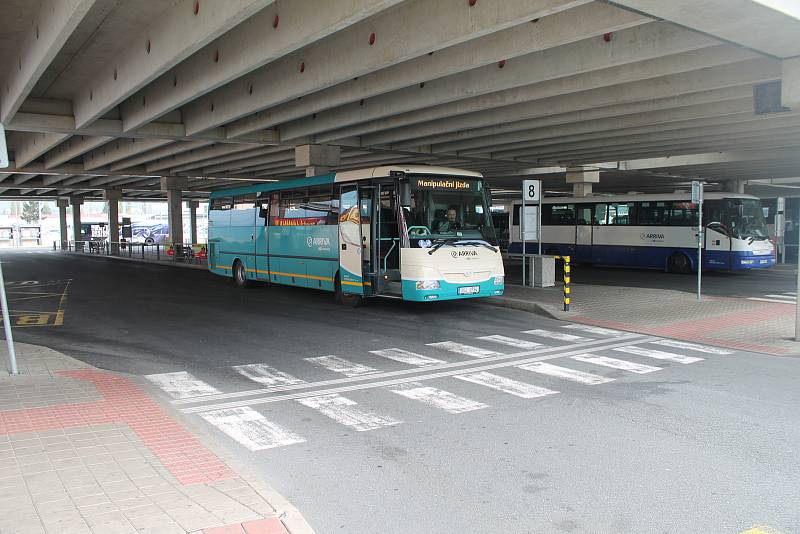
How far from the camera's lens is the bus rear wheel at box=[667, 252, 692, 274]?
26688 mm

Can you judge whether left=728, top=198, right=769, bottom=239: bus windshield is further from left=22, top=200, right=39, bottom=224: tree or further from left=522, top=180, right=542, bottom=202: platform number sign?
left=22, top=200, right=39, bottom=224: tree

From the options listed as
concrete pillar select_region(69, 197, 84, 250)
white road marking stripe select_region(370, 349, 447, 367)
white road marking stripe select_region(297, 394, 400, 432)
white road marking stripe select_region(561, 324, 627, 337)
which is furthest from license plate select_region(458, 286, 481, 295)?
concrete pillar select_region(69, 197, 84, 250)

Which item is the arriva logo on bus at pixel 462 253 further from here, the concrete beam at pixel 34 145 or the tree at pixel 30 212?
the tree at pixel 30 212

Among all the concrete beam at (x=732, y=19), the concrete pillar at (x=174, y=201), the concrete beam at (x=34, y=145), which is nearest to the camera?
the concrete beam at (x=732, y=19)

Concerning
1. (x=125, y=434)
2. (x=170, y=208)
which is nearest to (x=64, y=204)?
(x=170, y=208)

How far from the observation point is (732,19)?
26.9ft

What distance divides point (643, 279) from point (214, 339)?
18.0m

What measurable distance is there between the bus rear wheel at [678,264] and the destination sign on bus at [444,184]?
50.2 ft

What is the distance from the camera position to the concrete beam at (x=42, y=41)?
9.34 metres

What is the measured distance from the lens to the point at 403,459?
577cm

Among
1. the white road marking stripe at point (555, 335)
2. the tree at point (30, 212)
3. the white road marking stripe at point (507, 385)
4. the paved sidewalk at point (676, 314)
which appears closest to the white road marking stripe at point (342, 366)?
the white road marking stripe at point (507, 385)

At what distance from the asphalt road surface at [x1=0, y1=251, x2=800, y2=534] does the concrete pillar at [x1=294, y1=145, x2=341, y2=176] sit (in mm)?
10580

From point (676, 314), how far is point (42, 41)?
13.8 meters

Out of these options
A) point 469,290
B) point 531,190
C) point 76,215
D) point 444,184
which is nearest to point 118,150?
point 531,190
